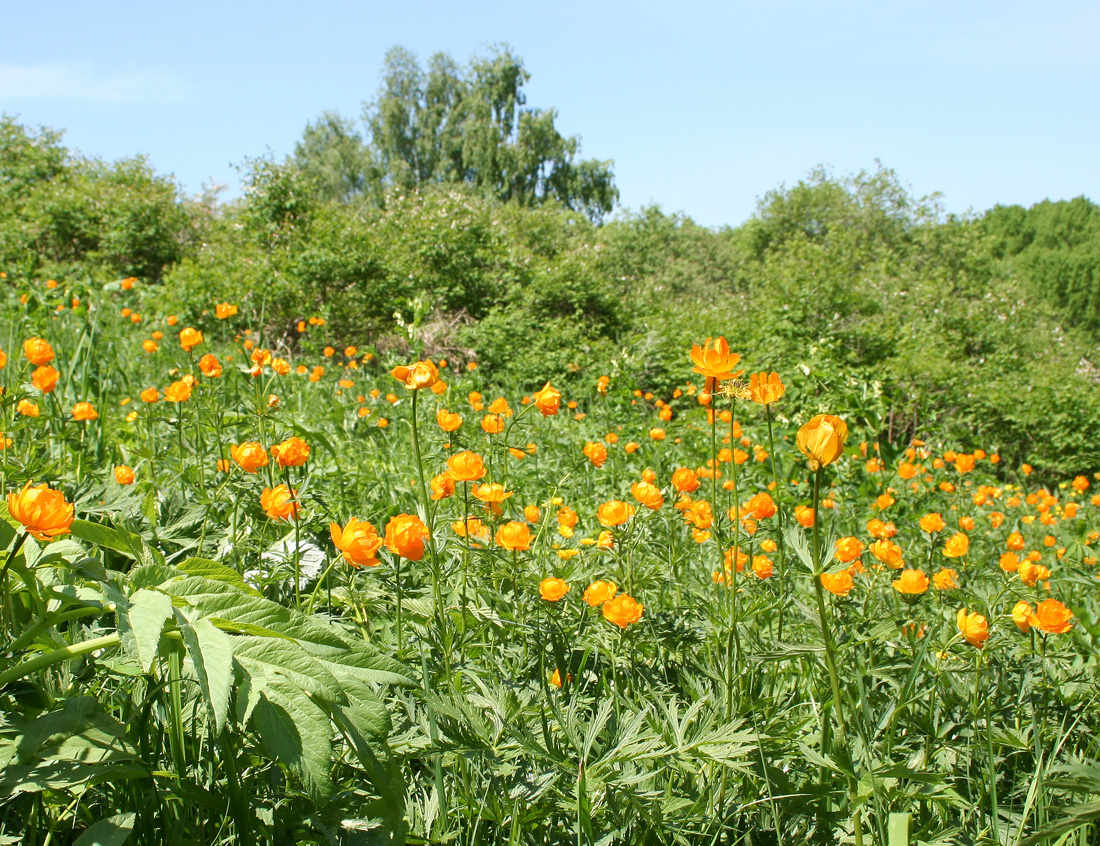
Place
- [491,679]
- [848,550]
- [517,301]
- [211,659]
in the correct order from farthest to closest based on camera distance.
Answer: [517,301] < [848,550] < [491,679] < [211,659]

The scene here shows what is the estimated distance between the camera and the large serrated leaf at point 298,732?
2.45 ft

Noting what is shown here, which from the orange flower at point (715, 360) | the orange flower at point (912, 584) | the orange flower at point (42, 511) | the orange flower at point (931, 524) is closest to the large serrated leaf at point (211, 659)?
the orange flower at point (42, 511)

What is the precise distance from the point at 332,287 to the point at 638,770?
766cm

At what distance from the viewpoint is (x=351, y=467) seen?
9.48ft

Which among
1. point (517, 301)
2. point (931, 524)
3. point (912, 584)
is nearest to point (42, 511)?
point (912, 584)

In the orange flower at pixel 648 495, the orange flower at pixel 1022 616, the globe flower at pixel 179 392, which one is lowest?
the orange flower at pixel 1022 616

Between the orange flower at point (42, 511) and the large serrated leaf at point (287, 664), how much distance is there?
0.83 ft

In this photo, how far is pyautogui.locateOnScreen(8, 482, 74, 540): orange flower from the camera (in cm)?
79

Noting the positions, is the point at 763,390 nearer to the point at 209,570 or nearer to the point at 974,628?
the point at 974,628

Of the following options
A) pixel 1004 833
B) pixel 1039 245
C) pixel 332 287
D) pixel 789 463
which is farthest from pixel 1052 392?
pixel 1039 245

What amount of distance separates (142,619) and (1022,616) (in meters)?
1.50

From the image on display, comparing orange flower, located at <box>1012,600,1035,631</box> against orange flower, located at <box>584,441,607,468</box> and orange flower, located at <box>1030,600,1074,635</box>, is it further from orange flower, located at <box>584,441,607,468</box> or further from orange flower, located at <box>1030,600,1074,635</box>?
orange flower, located at <box>584,441,607,468</box>

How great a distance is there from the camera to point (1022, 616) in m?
1.39

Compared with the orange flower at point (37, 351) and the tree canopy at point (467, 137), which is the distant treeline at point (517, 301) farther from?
the tree canopy at point (467, 137)
